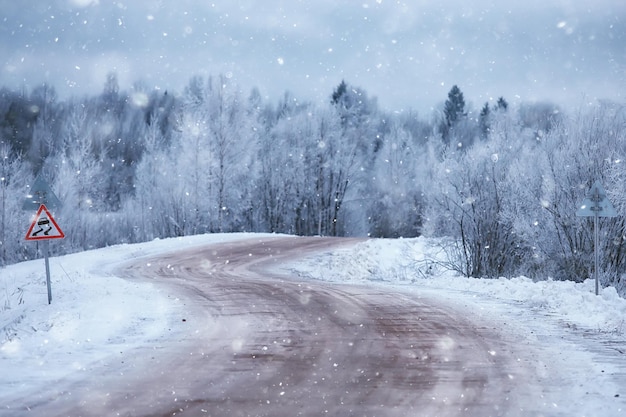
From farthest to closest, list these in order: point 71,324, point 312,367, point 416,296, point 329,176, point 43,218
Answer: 1. point 329,176
2. point 416,296
3. point 43,218
4. point 71,324
5. point 312,367

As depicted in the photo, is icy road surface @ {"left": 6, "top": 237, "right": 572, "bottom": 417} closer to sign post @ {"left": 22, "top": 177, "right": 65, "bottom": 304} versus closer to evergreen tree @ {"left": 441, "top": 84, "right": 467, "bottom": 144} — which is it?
sign post @ {"left": 22, "top": 177, "right": 65, "bottom": 304}

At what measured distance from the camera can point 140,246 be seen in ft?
88.7

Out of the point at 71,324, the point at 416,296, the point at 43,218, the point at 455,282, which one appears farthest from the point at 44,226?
the point at 455,282

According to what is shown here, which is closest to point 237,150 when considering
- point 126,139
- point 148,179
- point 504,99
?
point 148,179

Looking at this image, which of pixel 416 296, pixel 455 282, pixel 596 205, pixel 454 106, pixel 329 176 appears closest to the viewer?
pixel 596 205

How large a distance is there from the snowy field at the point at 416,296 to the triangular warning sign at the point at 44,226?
1.42m

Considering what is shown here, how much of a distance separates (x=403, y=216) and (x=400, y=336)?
174 feet

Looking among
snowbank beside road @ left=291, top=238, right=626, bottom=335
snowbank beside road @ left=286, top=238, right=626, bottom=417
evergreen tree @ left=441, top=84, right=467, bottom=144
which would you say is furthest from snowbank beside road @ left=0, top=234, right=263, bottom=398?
evergreen tree @ left=441, top=84, right=467, bottom=144

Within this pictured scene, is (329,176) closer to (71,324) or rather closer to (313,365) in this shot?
(71,324)

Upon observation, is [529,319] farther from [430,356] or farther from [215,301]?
[215,301]

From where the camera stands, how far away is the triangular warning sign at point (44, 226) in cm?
1203

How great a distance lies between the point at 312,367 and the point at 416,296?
6893 mm

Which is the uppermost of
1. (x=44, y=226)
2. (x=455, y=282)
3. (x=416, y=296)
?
(x=44, y=226)

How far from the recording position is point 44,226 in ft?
39.9
